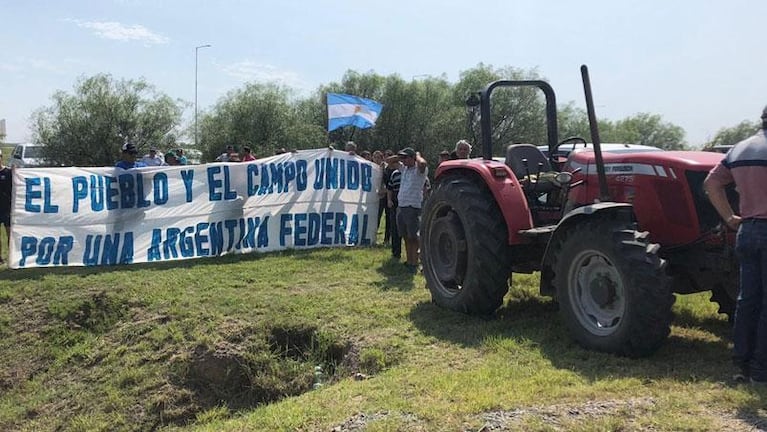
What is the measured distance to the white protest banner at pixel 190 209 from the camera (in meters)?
9.09

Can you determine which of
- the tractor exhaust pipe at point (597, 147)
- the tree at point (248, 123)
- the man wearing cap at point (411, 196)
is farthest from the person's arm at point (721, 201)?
the tree at point (248, 123)

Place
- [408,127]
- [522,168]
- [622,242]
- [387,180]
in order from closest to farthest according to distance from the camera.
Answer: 1. [622,242]
2. [522,168]
3. [387,180]
4. [408,127]

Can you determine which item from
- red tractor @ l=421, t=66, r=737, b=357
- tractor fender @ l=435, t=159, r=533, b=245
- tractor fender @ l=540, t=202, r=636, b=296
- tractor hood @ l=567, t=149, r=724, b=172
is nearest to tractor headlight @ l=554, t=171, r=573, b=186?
red tractor @ l=421, t=66, r=737, b=357

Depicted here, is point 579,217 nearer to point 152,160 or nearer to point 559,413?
point 559,413

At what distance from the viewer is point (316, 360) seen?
632cm

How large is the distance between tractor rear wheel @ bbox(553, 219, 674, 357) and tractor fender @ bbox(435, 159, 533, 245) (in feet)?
2.34

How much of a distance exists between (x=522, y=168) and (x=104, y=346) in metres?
4.73

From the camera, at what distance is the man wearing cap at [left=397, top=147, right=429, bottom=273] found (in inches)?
352

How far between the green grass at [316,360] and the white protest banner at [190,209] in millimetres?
462

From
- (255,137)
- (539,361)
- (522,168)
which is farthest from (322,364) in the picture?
(255,137)

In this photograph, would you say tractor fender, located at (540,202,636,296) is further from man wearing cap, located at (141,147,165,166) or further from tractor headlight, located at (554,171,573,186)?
Answer: man wearing cap, located at (141,147,165,166)

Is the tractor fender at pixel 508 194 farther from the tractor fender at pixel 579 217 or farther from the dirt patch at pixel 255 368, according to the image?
the dirt patch at pixel 255 368

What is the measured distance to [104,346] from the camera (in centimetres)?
698

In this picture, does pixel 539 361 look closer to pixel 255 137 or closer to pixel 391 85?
pixel 255 137
